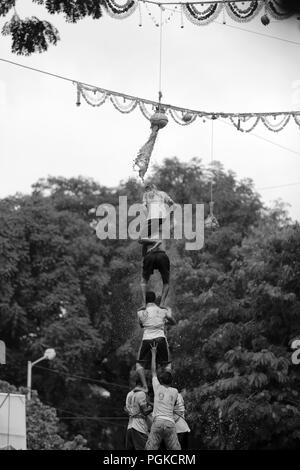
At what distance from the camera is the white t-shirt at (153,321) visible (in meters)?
17.1

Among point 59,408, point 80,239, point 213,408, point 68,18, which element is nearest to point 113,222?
point 80,239

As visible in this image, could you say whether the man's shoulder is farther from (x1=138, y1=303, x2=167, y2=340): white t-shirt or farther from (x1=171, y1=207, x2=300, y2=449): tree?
(x1=171, y1=207, x2=300, y2=449): tree

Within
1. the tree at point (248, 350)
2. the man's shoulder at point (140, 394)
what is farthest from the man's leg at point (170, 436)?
the tree at point (248, 350)

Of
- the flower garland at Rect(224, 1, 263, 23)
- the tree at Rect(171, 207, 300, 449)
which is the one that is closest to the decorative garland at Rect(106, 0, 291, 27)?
the flower garland at Rect(224, 1, 263, 23)

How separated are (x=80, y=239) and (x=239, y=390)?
48.3 feet

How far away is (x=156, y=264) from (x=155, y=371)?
145cm

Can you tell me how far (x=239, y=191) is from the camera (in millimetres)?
41281

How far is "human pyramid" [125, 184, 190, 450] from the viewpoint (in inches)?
627

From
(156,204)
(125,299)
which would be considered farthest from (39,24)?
(125,299)

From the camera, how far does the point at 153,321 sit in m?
17.1

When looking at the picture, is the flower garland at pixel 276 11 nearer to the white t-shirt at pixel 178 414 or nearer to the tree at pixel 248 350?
the white t-shirt at pixel 178 414

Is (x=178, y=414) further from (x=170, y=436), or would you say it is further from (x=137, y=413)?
(x=137, y=413)

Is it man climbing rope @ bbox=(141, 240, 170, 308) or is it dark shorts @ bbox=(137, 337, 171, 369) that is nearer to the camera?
dark shorts @ bbox=(137, 337, 171, 369)

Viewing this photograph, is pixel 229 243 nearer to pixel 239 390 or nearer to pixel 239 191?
pixel 239 191
